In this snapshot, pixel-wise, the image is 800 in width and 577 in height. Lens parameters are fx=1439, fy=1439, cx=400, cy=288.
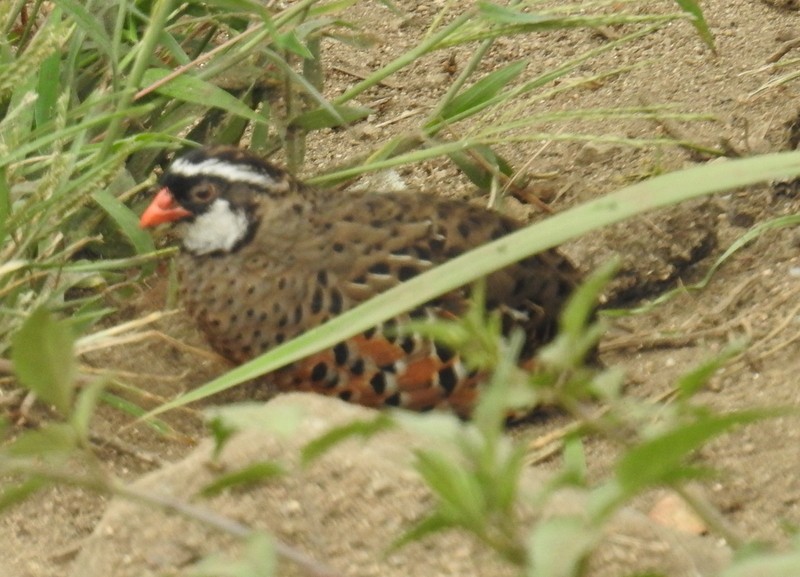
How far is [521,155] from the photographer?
372 cm

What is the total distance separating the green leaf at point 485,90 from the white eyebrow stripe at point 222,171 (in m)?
0.58

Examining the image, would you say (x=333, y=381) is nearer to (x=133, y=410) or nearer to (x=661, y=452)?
(x=133, y=410)

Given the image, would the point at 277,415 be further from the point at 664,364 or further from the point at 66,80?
the point at 66,80

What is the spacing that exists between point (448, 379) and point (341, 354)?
21 cm

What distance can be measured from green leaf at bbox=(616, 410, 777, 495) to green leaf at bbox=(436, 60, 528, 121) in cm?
227

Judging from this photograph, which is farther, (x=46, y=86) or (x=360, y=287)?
(x=46, y=86)

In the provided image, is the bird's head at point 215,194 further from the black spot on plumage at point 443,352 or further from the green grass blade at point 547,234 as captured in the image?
the green grass blade at point 547,234

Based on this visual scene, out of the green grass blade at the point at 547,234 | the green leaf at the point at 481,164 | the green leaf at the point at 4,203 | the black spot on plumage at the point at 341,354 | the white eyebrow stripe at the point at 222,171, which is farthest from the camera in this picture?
the green leaf at the point at 481,164

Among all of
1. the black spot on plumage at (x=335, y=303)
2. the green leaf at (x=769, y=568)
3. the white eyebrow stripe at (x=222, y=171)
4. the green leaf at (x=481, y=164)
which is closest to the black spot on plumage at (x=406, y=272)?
the black spot on plumage at (x=335, y=303)

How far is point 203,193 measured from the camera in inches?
115

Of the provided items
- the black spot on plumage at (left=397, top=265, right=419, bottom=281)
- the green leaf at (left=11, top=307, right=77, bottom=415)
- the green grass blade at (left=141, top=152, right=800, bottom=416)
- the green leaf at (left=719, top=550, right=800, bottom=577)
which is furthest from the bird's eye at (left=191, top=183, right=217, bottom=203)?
the green leaf at (left=719, top=550, right=800, bottom=577)

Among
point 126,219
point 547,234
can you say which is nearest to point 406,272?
point 126,219

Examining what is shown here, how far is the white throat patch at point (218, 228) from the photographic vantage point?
2936mm

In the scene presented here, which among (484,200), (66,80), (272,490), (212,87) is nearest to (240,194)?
(212,87)
